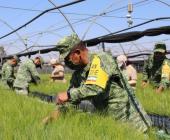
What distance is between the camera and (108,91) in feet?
12.2

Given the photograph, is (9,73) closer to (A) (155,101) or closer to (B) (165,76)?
(B) (165,76)

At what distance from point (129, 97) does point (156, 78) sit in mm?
4827

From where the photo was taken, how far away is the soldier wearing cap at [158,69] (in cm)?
787

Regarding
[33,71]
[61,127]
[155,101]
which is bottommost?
[155,101]

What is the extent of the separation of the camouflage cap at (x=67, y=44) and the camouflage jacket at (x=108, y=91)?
0.51ft

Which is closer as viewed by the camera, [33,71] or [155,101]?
[155,101]

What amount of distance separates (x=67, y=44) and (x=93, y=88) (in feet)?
1.21

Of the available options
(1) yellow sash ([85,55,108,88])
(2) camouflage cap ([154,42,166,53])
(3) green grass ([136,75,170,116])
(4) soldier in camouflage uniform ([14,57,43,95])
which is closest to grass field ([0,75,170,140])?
(1) yellow sash ([85,55,108,88])

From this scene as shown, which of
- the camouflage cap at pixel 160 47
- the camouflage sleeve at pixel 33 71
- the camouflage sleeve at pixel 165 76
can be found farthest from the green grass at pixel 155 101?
the camouflage sleeve at pixel 33 71

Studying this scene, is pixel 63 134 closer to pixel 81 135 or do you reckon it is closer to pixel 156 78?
pixel 81 135

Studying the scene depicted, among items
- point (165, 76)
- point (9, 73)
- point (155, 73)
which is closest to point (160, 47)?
point (165, 76)

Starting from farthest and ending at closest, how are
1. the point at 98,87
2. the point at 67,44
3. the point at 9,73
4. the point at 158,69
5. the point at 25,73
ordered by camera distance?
the point at 9,73 → the point at 25,73 → the point at 158,69 → the point at 67,44 → the point at 98,87

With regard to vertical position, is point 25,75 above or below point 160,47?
below

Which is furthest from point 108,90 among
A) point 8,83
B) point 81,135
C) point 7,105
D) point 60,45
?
point 8,83
